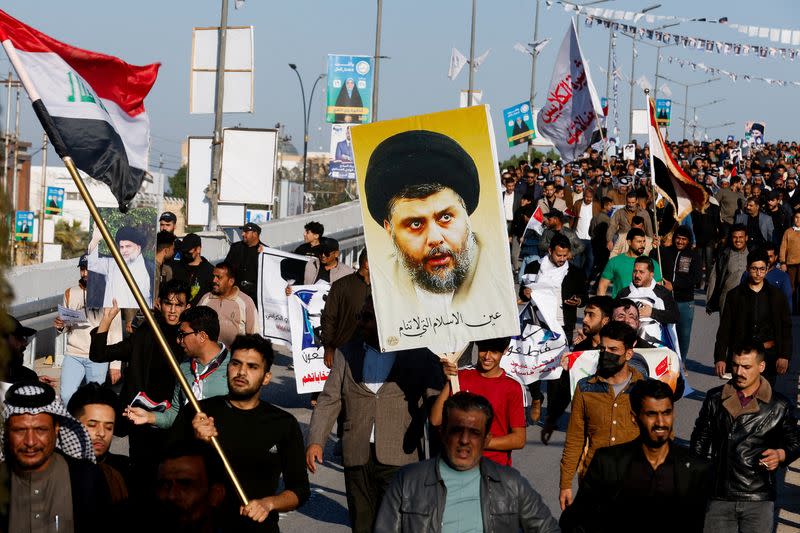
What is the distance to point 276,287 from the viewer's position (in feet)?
45.5

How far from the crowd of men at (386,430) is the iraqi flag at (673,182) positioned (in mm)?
1373

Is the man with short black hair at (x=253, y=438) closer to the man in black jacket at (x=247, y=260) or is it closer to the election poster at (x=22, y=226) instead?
the election poster at (x=22, y=226)

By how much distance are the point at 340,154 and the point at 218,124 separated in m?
17.3

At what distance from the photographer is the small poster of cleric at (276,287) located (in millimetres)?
13688

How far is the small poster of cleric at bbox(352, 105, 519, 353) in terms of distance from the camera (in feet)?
21.7

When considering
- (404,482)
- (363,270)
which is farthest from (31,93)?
(363,270)

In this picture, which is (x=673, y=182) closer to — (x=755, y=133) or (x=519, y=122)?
(x=519, y=122)

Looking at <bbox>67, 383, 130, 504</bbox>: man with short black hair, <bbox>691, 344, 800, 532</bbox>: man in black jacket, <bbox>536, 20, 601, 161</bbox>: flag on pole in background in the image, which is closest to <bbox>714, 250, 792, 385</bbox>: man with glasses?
<bbox>691, 344, 800, 532</bbox>: man in black jacket

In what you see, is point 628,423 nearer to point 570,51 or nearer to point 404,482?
point 404,482

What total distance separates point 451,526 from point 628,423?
255 cm

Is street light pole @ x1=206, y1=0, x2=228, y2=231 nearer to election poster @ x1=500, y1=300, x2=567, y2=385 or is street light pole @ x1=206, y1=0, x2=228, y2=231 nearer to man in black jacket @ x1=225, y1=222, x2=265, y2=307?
man in black jacket @ x1=225, y1=222, x2=265, y2=307

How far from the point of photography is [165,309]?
915 cm

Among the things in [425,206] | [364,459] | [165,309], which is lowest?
[364,459]

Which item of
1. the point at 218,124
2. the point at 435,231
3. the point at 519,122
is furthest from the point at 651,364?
the point at 519,122
